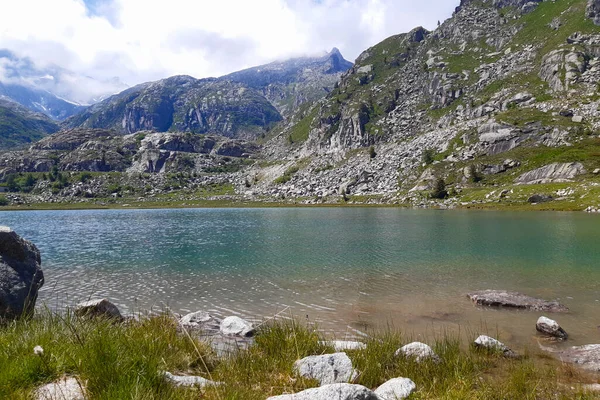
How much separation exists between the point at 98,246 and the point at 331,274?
3322 centimetres

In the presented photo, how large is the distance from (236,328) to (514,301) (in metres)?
15.4

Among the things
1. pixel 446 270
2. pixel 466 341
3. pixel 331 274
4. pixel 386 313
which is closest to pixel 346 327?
pixel 386 313

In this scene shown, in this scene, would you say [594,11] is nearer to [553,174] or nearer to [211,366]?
[553,174]

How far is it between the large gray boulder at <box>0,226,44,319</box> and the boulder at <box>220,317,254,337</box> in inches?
254

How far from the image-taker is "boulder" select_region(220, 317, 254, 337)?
1354cm

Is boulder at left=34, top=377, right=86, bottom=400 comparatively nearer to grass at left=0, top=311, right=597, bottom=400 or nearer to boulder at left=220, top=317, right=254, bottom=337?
grass at left=0, top=311, right=597, bottom=400

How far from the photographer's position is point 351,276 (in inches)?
1077

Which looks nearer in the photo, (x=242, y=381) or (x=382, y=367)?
(x=242, y=381)

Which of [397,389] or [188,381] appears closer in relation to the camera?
[188,381]

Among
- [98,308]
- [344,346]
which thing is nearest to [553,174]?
[344,346]

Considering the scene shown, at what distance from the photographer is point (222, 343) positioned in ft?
37.3

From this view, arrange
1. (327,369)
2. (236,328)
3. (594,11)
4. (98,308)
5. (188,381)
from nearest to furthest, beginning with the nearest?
(188,381) → (327,369) → (98,308) → (236,328) → (594,11)

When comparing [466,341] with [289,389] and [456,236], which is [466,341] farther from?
[456,236]

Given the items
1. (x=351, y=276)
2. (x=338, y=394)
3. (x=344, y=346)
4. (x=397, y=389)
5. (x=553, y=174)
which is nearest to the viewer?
(x=338, y=394)
